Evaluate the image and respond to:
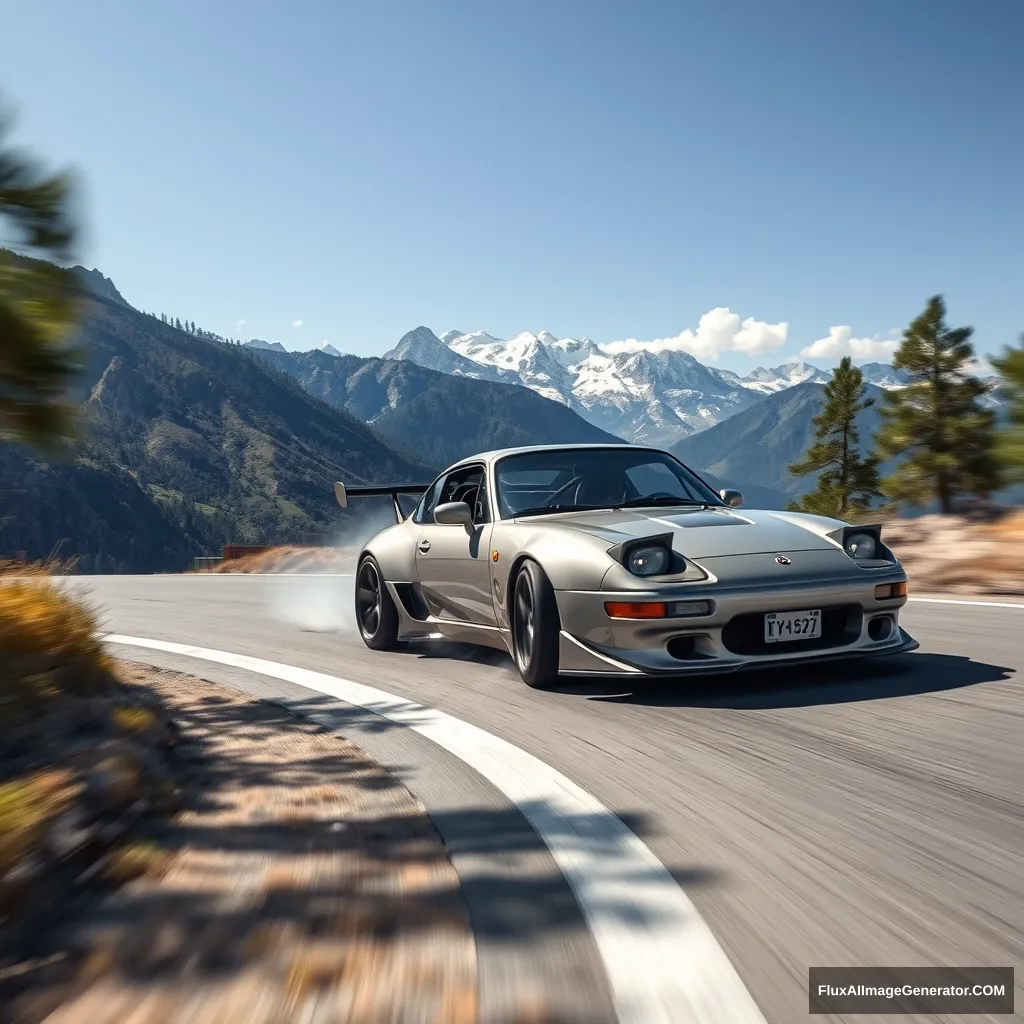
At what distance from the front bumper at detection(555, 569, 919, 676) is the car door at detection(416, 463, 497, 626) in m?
1.05

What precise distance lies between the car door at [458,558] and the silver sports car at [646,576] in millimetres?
14

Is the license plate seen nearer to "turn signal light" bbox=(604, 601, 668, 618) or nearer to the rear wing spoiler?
"turn signal light" bbox=(604, 601, 668, 618)

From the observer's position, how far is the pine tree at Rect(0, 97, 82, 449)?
3414 mm

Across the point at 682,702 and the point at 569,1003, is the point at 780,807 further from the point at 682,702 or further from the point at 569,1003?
the point at 682,702

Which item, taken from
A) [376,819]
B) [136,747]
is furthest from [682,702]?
[136,747]

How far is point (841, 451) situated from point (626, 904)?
51.6 metres

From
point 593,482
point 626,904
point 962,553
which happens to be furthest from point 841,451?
point 626,904

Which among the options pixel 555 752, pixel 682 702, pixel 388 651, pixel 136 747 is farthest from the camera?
pixel 388 651

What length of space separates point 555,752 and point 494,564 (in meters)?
1.89

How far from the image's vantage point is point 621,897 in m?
2.30

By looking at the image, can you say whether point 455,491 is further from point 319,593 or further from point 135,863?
point 319,593

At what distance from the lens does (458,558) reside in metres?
6.04

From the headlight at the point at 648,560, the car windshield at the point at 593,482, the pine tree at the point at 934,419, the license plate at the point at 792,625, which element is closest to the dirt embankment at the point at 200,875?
the headlight at the point at 648,560

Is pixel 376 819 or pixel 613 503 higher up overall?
pixel 613 503
